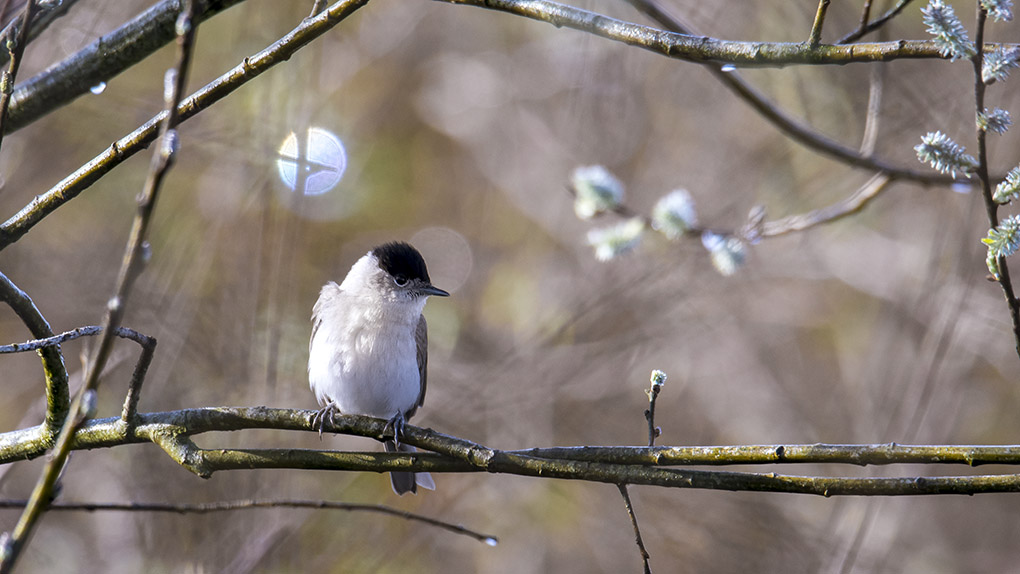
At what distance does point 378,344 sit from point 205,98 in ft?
6.87

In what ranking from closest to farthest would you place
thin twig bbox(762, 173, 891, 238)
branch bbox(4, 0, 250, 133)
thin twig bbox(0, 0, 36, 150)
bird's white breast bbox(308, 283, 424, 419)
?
1. thin twig bbox(0, 0, 36, 150)
2. branch bbox(4, 0, 250, 133)
3. thin twig bbox(762, 173, 891, 238)
4. bird's white breast bbox(308, 283, 424, 419)

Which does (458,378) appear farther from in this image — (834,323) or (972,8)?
(972,8)

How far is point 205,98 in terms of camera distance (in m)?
1.91

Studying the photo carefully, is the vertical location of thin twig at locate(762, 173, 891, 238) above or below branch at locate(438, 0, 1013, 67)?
above

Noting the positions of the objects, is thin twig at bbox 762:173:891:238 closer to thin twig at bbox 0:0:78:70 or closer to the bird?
the bird

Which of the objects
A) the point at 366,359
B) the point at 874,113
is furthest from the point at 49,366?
the point at 874,113

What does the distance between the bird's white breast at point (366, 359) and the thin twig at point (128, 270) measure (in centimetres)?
259

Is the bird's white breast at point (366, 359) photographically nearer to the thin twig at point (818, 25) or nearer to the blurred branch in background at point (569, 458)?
the blurred branch in background at point (569, 458)

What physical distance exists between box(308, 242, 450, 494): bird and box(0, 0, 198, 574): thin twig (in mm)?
2456

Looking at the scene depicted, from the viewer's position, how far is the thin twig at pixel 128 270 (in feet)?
3.74

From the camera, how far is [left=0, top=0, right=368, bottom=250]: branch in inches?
75.0

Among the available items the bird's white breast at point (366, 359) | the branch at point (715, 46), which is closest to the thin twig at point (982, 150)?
the branch at point (715, 46)

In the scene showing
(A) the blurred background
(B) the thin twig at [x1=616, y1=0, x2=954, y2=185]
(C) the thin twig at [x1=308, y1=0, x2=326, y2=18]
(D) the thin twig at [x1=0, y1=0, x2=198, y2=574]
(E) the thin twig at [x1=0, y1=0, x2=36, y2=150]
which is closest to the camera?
(D) the thin twig at [x1=0, y1=0, x2=198, y2=574]

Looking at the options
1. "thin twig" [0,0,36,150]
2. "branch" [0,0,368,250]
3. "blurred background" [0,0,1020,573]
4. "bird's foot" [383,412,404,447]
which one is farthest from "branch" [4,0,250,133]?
"blurred background" [0,0,1020,573]
